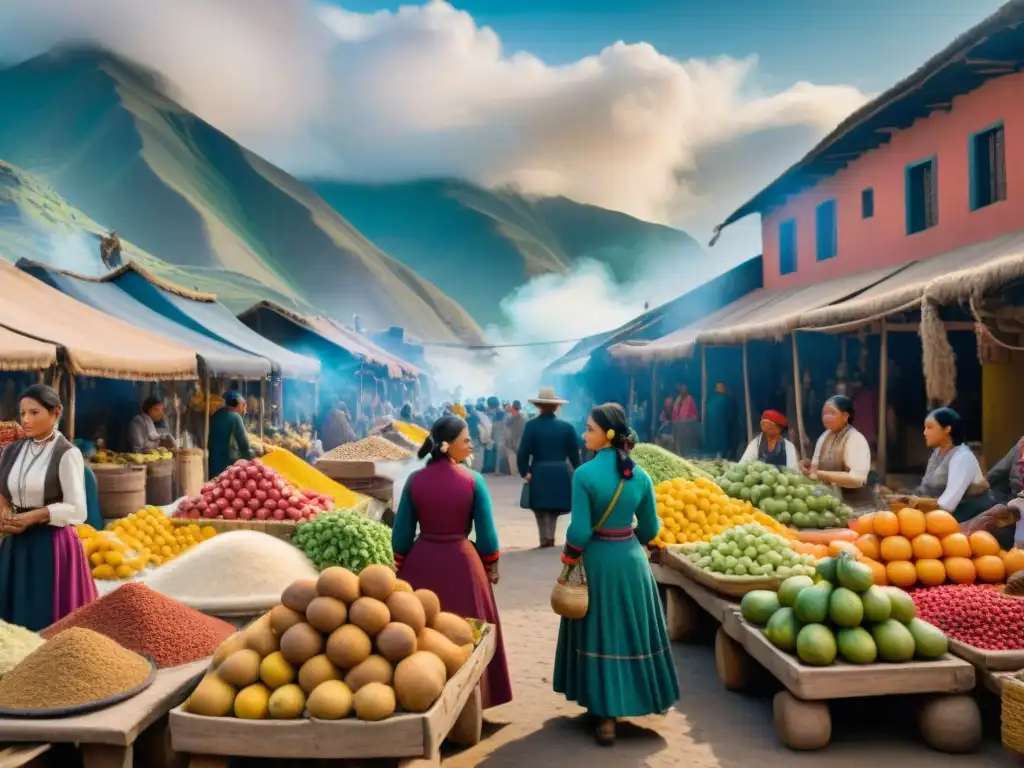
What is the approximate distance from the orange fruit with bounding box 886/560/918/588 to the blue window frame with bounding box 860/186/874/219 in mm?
10770

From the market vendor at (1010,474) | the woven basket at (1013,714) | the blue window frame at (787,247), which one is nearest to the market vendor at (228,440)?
the market vendor at (1010,474)

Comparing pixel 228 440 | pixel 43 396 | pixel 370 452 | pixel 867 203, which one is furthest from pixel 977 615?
pixel 867 203

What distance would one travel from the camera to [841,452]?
709 cm

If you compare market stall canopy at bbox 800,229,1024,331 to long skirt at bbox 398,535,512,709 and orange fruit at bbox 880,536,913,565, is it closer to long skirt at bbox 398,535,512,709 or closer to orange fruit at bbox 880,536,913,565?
orange fruit at bbox 880,536,913,565

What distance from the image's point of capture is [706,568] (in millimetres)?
5617

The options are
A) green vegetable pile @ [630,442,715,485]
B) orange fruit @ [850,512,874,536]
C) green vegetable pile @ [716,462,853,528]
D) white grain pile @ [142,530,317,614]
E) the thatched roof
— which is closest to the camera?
white grain pile @ [142,530,317,614]

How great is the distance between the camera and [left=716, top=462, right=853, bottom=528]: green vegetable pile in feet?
22.6

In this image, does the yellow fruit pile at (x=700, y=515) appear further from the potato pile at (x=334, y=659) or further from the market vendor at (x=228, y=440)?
→ the market vendor at (x=228, y=440)

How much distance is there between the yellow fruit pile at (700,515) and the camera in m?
6.61

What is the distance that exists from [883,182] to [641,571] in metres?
11.8

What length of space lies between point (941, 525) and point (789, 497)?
1.69 meters

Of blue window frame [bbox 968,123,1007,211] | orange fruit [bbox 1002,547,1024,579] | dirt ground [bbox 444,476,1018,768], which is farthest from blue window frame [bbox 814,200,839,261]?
dirt ground [bbox 444,476,1018,768]

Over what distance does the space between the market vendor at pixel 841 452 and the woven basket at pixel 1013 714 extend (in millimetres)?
3199

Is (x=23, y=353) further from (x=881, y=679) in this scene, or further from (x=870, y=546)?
(x=881, y=679)
